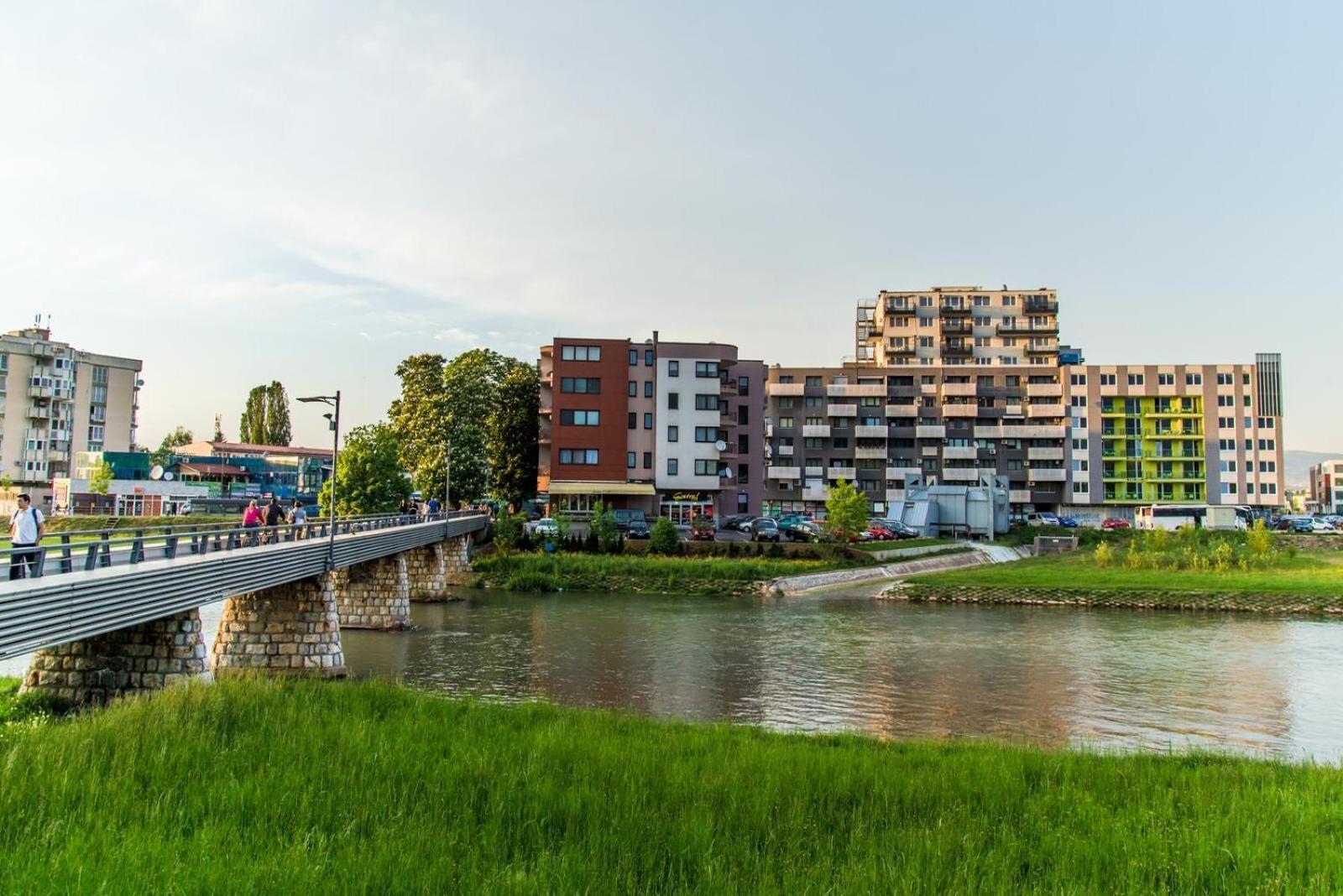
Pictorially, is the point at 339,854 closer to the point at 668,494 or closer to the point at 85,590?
the point at 85,590

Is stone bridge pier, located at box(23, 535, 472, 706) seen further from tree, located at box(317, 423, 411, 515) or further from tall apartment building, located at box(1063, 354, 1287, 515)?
Result: tall apartment building, located at box(1063, 354, 1287, 515)

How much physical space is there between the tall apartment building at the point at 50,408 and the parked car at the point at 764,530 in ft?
291

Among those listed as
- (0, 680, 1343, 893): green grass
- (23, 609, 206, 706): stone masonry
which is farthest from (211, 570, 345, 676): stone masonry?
(0, 680, 1343, 893): green grass

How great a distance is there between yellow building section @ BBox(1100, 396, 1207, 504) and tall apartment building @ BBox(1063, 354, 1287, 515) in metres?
0.11

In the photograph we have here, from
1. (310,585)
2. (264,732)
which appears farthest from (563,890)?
(310,585)

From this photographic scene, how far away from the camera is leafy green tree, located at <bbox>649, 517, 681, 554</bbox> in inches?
2557

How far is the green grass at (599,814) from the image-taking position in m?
8.39

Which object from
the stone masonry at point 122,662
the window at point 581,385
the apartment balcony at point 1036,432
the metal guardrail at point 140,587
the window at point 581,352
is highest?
the window at point 581,352

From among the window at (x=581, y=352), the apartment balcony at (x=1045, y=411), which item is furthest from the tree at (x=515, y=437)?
the apartment balcony at (x=1045, y=411)

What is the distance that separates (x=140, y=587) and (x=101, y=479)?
93.5m

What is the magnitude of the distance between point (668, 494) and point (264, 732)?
69668 mm

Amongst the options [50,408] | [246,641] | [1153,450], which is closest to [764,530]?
[246,641]

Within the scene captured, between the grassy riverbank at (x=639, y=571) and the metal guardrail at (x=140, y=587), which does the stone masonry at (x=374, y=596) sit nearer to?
the metal guardrail at (x=140, y=587)

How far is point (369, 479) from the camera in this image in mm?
67312
